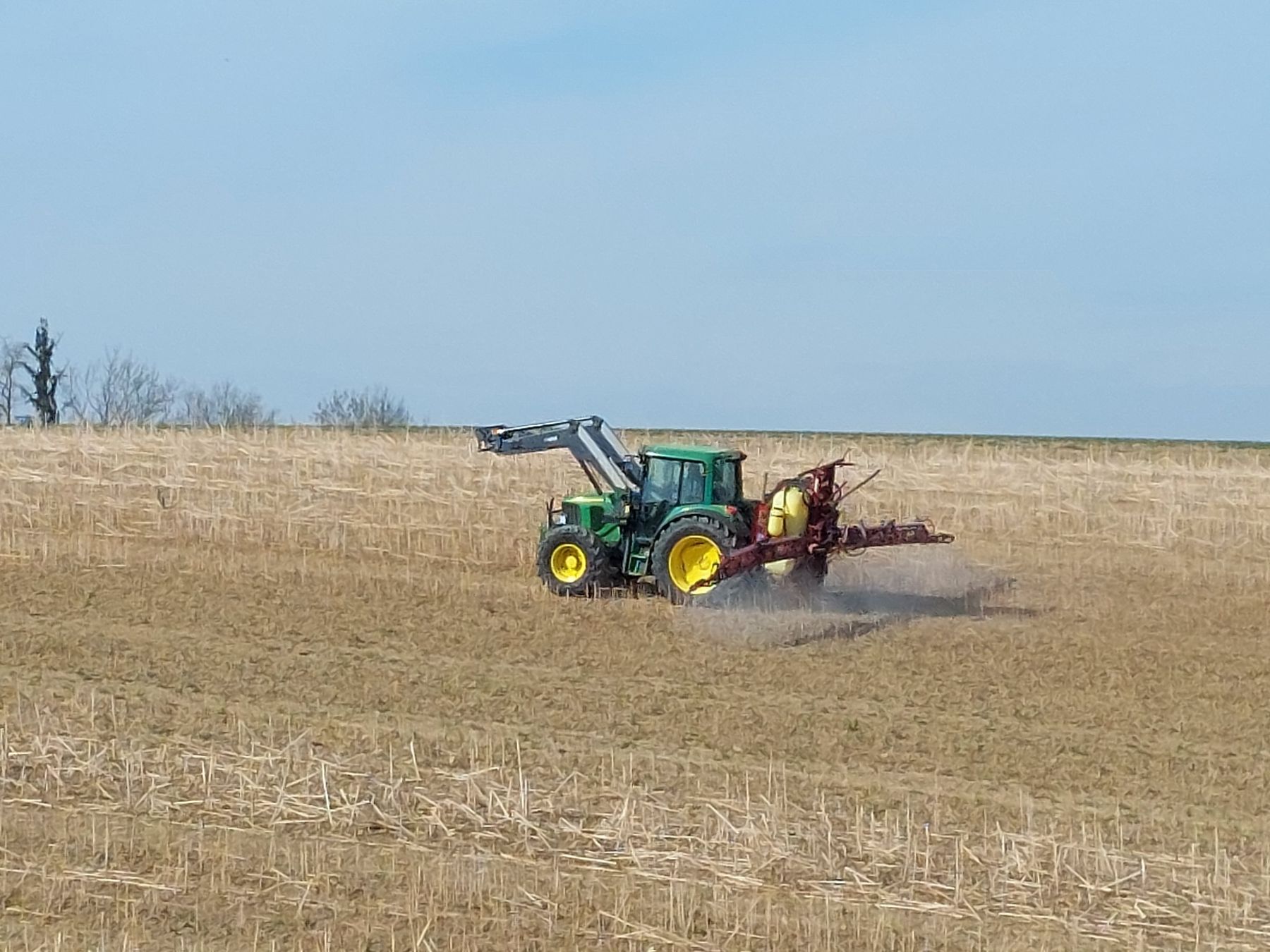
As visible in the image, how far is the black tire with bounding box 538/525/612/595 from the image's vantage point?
1568 centimetres

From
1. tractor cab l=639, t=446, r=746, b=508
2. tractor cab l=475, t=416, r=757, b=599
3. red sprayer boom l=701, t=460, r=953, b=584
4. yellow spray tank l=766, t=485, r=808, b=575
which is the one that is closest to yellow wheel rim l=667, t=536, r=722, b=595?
tractor cab l=475, t=416, r=757, b=599

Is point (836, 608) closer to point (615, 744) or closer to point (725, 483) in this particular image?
point (725, 483)

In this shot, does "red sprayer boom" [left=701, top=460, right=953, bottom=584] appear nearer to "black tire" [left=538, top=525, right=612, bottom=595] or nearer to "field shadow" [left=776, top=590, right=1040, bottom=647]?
Answer: "field shadow" [left=776, top=590, right=1040, bottom=647]

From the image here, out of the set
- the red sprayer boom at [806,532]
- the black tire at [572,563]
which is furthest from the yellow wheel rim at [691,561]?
the black tire at [572,563]

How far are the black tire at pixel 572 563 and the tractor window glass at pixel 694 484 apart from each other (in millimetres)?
1067

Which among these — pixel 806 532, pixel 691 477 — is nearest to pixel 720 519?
pixel 691 477

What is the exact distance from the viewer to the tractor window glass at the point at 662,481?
15.4 meters

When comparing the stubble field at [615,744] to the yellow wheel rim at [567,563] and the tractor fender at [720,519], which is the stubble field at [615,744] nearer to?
the yellow wheel rim at [567,563]

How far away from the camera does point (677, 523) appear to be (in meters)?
15.1

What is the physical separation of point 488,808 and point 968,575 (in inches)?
456

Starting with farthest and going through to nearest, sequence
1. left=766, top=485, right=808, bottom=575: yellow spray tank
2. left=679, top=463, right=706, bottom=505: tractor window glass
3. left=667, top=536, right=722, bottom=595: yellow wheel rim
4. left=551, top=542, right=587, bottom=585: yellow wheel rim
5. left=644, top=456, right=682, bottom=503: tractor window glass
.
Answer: left=551, top=542, right=587, bottom=585: yellow wheel rim < left=644, top=456, right=682, bottom=503: tractor window glass < left=679, top=463, right=706, bottom=505: tractor window glass < left=667, top=536, right=722, bottom=595: yellow wheel rim < left=766, top=485, right=808, bottom=575: yellow spray tank

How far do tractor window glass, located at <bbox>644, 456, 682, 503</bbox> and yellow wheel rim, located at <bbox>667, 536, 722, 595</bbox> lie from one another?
54cm

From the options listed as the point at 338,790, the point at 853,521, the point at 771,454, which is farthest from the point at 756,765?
the point at 771,454

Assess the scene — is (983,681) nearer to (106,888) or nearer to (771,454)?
(106,888)
